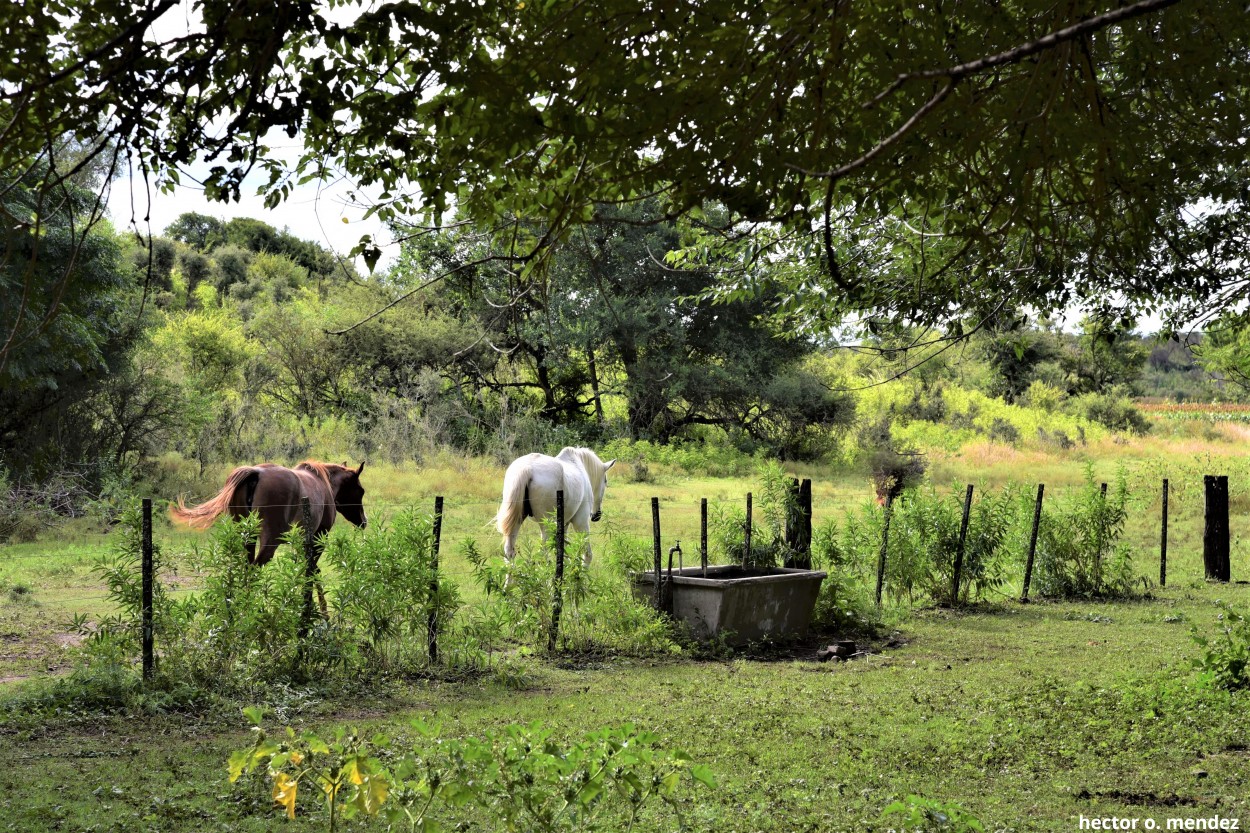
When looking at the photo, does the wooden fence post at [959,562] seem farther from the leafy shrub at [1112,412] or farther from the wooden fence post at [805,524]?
the leafy shrub at [1112,412]

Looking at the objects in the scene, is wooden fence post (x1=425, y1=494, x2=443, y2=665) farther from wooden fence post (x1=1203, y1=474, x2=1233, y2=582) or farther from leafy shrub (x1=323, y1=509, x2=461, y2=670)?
wooden fence post (x1=1203, y1=474, x2=1233, y2=582)

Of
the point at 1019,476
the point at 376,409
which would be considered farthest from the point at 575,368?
the point at 1019,476

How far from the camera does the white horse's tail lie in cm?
1164

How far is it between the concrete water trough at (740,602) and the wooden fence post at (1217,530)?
22.2 feet

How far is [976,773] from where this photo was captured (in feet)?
17.0

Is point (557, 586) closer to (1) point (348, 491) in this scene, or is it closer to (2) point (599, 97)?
(1) point (348, 491)

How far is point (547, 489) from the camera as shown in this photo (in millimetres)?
12328

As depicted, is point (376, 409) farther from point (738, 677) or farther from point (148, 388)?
point (738, 677)

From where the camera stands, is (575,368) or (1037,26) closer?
(1037,26)

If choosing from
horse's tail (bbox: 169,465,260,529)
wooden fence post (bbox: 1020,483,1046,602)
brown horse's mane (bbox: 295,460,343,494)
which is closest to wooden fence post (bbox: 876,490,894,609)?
wooden fence post (bbox: 1020,483,1046,602)

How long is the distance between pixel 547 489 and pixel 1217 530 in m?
8.52

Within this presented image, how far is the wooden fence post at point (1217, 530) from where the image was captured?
13.2m

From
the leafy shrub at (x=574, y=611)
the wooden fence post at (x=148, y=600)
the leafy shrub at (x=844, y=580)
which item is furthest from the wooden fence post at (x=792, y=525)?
the wooden fence post at (x=148, y=600)

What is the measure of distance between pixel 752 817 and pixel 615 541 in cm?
524
